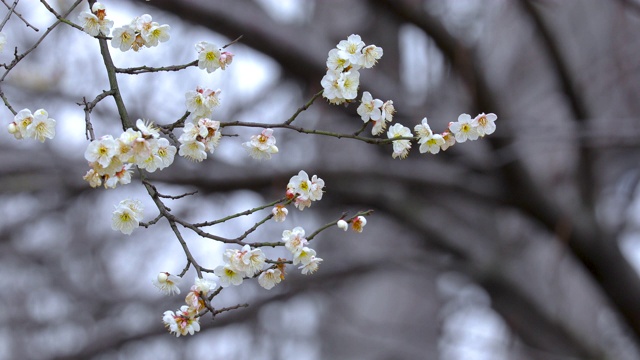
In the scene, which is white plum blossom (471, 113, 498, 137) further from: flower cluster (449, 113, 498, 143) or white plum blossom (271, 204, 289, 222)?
white plum blossom (271, 204, 289, 222)

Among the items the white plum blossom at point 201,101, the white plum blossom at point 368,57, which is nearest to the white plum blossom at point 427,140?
the white plum blossom at point 368,57

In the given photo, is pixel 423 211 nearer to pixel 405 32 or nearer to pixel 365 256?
pixel 365 256

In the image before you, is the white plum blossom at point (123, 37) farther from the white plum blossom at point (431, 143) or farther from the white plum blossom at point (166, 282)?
the white plum blossom at point (431, 143)

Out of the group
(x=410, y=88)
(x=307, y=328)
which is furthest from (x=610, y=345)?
(x=307, y=328)

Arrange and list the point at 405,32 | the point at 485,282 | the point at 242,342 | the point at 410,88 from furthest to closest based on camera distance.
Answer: the point at 242,342 → the point at 405,32 → the point at 410,88 → the point at 485,282

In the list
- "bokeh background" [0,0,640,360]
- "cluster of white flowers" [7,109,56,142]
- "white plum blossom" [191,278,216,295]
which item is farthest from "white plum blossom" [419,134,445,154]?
"bokeh background" [0,0,640,360]

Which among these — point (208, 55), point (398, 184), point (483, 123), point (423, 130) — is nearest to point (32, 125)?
point (208, 55)
